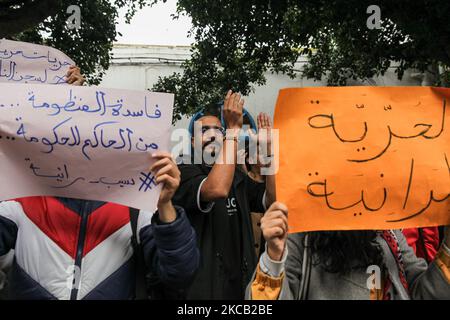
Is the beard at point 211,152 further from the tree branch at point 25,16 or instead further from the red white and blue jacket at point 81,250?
the tree branch at point 25,16

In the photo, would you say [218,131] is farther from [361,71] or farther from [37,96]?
[361,71]

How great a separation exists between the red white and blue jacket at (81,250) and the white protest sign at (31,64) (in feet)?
4.26

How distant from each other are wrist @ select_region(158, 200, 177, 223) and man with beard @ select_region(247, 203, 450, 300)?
307mm

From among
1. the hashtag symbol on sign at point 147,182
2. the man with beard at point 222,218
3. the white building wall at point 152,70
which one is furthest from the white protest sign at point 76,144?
the white building wall at point 152,70

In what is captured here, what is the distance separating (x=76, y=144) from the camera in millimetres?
1508

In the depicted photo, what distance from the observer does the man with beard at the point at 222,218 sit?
197cm

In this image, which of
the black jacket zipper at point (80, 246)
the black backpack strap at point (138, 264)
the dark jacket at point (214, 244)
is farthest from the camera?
the dark jacket at point (214, 244)

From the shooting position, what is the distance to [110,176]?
1.53 meters

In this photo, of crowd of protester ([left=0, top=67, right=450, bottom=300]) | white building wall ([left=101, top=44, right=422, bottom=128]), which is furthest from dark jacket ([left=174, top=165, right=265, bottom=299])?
white building wall ([left=101, top=44, right=422, bottom=128])

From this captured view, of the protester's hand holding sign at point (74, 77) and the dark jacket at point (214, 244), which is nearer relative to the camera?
the dark jacket at point (214, 244)

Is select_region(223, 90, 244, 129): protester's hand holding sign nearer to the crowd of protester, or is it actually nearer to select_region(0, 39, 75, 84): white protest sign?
the crowd of protester

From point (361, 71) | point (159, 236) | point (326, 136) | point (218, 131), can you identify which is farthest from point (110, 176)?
point (361, 71)

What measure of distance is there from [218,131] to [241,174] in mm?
271

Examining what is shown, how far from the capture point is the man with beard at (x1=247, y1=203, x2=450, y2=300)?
4.33 ft
